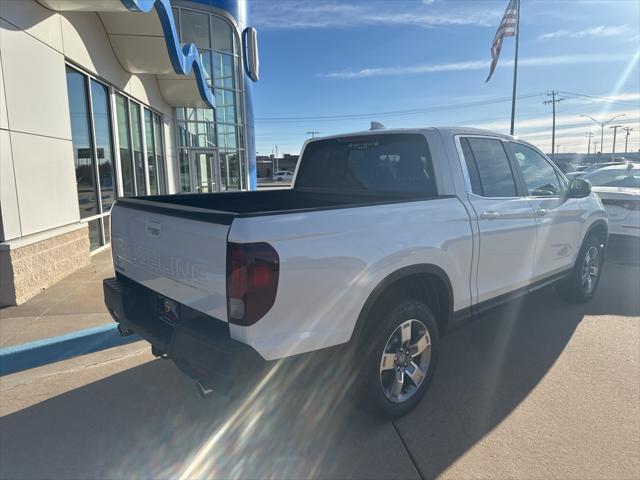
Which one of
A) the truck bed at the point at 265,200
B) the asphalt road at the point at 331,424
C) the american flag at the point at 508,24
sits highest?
A: the american flag at the point at 508,24

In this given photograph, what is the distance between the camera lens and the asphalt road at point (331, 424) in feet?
8.46

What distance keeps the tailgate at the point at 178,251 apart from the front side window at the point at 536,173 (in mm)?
3111

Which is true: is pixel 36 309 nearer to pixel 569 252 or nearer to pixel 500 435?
pixel 500 435

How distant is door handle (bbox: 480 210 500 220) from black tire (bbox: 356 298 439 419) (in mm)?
915

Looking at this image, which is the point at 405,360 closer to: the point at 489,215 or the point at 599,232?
the point at 489,215

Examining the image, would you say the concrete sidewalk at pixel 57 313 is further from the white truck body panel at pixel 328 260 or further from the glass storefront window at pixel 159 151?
the glass storefront window at pixel 159 151

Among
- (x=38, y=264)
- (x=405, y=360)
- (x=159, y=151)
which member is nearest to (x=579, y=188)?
(x=405, y=360)

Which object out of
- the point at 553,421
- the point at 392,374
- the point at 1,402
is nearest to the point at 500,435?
the point at 553,421

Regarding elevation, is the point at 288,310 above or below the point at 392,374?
above

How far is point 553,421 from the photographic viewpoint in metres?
3.00

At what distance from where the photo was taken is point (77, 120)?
7535 millimetres

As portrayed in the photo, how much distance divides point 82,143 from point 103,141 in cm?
109

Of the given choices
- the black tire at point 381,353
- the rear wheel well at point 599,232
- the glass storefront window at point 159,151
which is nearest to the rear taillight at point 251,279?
the black tire at point 381,353

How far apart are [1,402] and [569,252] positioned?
5.45 metres
